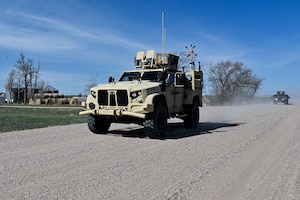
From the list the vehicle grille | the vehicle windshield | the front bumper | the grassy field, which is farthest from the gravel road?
the grassy field

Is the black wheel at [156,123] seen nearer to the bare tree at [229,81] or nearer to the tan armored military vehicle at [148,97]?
the tan armored military vehicle at [148,97]

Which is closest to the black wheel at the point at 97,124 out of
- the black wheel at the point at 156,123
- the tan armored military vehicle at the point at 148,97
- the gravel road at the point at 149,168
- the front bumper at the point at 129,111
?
the tan armored military vehicle at the point at 148,97

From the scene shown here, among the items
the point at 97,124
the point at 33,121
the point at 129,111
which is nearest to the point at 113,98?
the point at 129,111

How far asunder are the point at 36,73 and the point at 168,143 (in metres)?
68.8

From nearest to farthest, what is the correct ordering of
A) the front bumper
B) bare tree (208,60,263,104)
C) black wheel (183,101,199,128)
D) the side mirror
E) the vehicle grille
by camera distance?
1. the front bumper
2. the vehicle grille
3. the side mirror
4. black wheel (183,101,199,128)
5. bare tree (208,60,263,104)

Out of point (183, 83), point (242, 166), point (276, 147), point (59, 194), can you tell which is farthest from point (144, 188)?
point (183, 83)

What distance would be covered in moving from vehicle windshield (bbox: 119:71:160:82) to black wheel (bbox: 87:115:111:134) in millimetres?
1777

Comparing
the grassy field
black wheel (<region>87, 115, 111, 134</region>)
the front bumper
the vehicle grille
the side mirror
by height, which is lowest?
the grassy field

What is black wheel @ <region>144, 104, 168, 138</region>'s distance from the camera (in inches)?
384

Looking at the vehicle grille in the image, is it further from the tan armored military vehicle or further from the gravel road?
the gravel road

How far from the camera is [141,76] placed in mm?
11820

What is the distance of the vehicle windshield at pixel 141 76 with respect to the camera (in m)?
11.5

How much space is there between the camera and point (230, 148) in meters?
8.09

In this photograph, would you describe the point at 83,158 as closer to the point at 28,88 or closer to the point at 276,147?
the point at 276,147
